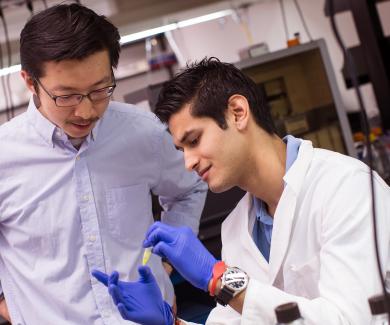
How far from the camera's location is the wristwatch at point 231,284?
115 centimetres

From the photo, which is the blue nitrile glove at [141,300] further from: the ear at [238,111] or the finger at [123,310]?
the ear at [238,111]

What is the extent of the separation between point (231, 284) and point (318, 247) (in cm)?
27

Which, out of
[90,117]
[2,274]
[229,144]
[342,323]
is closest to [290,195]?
A: [229,144]

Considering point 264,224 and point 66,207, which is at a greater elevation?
point 66,207

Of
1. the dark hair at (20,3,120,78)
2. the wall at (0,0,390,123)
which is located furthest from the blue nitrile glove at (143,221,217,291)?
the wall at (0,0,390,123)

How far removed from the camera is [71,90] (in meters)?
1.44

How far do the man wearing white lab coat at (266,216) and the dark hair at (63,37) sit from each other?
228mm

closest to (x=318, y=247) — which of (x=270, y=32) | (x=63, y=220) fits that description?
(x=63, y=220)

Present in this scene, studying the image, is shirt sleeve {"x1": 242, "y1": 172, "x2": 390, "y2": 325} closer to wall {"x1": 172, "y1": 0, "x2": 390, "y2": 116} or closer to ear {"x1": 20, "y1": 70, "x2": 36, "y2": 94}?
ear {"x1": 20, "y1": 70, "x2": 36, "y2": 94}

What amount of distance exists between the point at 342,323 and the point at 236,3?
94.6 inches

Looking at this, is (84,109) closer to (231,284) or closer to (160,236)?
(160,236)

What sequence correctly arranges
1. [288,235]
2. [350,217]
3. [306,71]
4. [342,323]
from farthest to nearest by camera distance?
1. [306,71]
2. [288,235]
3. [350,217]
4. [342,323]

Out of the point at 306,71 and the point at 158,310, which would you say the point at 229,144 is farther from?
the point at 306,71

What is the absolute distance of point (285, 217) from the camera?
1336 mm
